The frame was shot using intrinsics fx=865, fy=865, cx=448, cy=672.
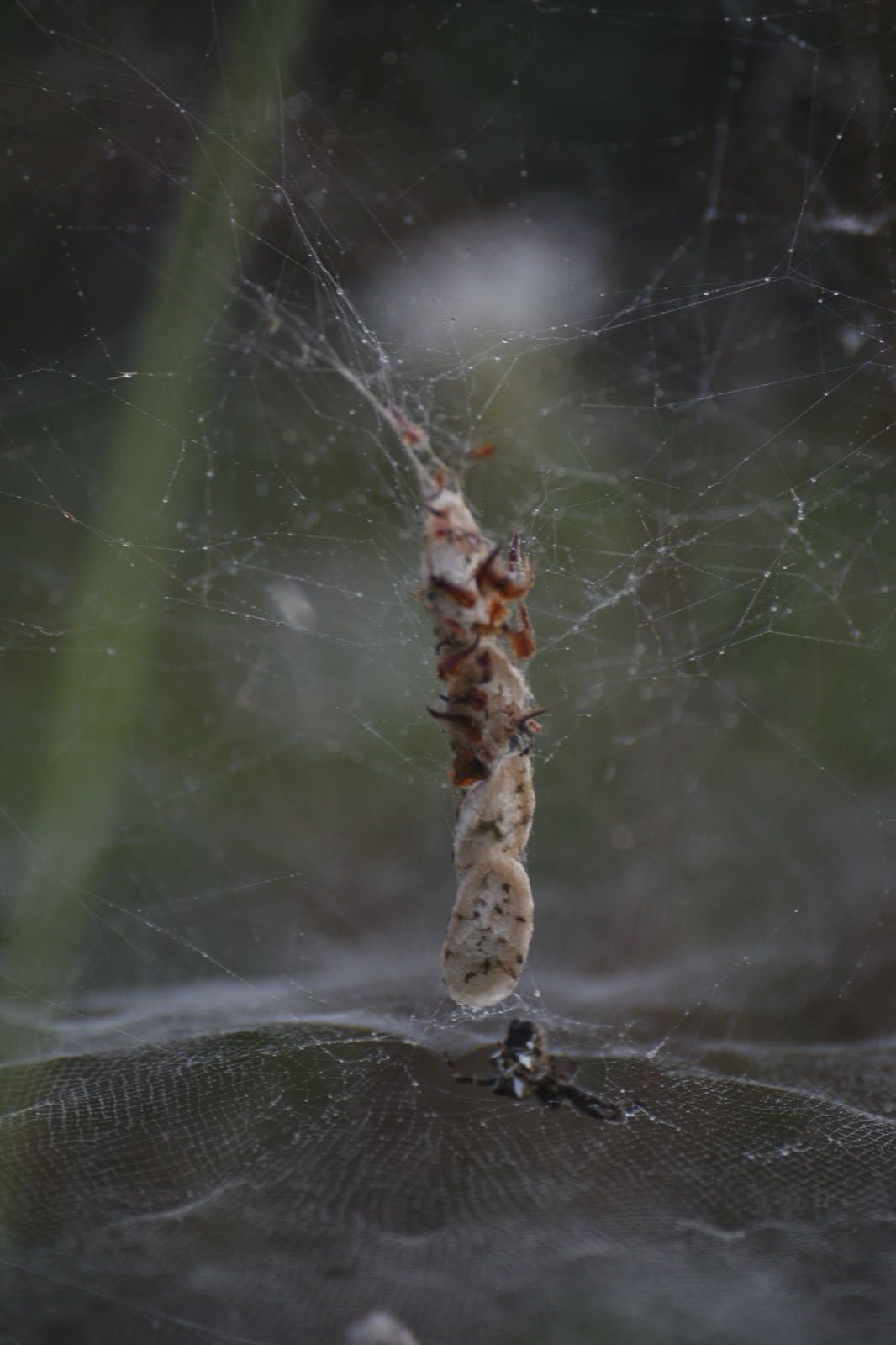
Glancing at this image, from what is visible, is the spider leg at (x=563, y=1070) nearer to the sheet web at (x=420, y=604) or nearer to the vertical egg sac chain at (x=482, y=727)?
the sheet web at (x=420, y=604)

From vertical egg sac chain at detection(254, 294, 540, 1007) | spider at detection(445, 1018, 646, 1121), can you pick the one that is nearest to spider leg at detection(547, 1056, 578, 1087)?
spider at detection(445, 1018, 646, 1121)

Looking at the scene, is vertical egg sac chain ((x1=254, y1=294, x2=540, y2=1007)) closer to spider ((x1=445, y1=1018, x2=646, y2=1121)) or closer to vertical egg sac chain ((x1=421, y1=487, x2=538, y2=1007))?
vertical egg sac chain ((x1=421, y1=487, x2=538, y2=1007))

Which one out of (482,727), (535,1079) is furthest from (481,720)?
(535,1079)

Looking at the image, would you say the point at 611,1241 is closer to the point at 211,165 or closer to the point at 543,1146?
the point at 543,1146

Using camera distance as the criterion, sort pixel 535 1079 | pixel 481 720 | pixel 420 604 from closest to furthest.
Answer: pixel 481 720 → pixel 535 1079 → pixel 420 604

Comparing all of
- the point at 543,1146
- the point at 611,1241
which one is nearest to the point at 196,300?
the point at 543,1146

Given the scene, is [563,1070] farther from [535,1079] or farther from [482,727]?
[482,727]
